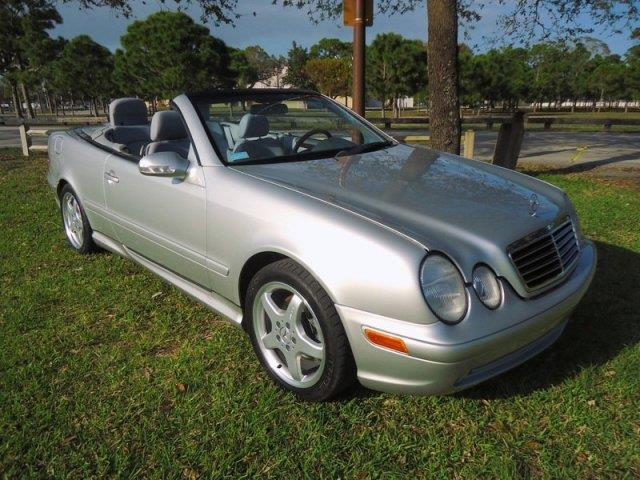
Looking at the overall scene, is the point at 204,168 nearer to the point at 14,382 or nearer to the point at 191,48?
the point at 14,382

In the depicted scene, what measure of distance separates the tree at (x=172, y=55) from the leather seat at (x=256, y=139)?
33565 mm

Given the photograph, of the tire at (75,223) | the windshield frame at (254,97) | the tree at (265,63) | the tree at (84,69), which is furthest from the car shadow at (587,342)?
the tree at (265,63)

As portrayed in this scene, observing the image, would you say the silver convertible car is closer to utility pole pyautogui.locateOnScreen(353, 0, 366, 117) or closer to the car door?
the car door

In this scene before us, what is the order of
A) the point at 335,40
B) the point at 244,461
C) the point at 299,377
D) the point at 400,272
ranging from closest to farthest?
the point at 400,272, the point at 244,461, the point at 299,377, the point at 335,40

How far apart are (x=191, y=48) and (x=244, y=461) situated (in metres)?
38.6

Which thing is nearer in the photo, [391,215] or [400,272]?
[400,272]

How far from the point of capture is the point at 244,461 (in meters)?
2.03

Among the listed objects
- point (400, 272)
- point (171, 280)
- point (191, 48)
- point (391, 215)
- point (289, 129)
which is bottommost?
point (171, 280)

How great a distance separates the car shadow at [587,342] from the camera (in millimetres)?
2451

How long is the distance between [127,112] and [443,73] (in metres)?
4.09

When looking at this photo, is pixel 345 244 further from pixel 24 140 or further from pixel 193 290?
pixel 24 140

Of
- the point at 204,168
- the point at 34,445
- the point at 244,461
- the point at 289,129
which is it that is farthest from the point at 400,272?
the point at 289,129

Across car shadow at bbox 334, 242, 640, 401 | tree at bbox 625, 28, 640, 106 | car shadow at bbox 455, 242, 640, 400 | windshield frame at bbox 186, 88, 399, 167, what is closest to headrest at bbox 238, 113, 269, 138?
windshield frame at bbox 186, 88, 399, 167

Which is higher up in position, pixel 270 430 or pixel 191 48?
pixel 191 48
